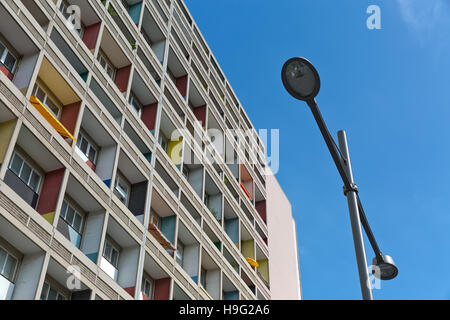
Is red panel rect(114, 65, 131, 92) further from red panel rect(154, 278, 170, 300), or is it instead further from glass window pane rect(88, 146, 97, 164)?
red panel rect(154, 278, 170, 300)

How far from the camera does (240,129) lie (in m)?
38.0

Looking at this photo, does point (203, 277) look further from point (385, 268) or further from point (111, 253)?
point (385, 268)

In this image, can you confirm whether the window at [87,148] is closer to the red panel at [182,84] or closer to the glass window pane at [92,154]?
the glass window pane at [92,154]

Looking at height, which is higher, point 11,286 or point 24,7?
point 24,7

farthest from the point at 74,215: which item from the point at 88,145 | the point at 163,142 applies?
the point at 163,142

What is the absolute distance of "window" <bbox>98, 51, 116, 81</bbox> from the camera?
23.8 m

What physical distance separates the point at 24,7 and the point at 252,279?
19.0 m

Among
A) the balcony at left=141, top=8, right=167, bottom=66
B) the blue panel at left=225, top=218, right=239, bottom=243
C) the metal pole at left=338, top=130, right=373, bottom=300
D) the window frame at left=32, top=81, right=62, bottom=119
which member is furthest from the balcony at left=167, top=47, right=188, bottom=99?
the metal pole at left=338, top=130, right=373, bottom=300

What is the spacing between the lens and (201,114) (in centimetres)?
3184

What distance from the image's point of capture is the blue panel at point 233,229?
102ft

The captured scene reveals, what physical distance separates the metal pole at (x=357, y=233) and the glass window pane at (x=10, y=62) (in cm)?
1265

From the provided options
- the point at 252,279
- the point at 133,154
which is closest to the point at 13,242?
the point at 133,154
